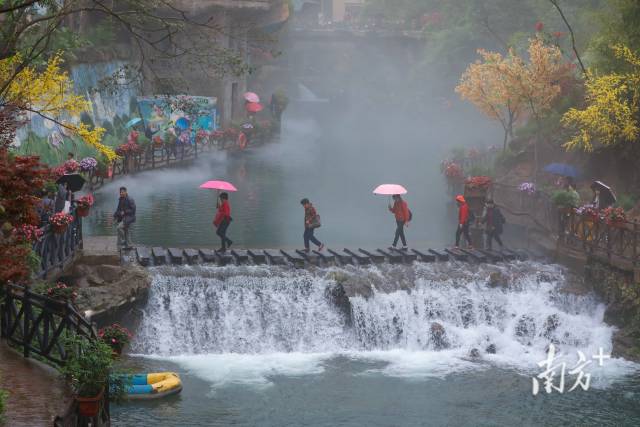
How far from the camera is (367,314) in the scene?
23.1 meters

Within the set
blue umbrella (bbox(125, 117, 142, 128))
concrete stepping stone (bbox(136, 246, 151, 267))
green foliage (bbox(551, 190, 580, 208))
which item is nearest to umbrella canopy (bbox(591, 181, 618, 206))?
green foliage (bbox(551, 190, 580, 208))

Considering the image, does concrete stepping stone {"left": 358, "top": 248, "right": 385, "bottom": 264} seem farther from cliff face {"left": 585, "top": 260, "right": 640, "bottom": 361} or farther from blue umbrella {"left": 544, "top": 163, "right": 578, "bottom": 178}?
blue umbrella {"left": 544, "top": 163, "right": 578, "bottom": 178}

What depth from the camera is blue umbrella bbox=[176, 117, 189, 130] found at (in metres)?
47.1

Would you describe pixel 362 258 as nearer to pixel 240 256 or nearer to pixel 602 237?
pixel 240 256

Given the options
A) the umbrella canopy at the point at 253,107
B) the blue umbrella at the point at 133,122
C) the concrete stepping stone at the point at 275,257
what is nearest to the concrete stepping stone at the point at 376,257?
the concrete stepping stone at the point at 275,257

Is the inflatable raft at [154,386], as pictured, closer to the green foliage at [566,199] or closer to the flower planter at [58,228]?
the flower planter at [58,228]

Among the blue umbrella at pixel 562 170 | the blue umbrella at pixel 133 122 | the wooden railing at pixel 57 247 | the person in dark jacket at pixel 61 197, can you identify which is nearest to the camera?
the wooden railing at pixel 57 247

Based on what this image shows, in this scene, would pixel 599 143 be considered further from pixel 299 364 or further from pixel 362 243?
pixel 299 364

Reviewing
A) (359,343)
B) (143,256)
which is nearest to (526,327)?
(359,343)

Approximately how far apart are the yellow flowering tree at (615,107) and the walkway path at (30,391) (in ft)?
63.4

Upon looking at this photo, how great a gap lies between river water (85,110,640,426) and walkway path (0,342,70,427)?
3.21 metres

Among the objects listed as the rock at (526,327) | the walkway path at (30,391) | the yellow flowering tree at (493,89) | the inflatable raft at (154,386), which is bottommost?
the inflatable raft at (154,386)

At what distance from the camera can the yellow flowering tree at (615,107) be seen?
28469mm

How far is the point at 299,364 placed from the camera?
69.8ft
